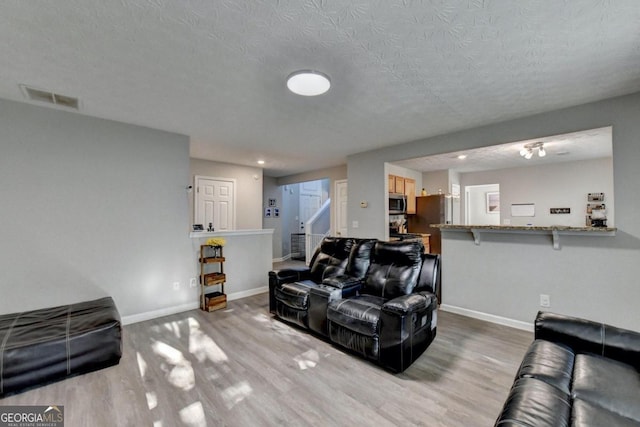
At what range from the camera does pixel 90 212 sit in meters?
3.19

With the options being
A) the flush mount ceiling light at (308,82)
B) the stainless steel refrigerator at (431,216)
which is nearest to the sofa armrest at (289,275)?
the flush mount ceiling light at (308,82)

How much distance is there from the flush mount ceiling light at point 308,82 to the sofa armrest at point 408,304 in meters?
1.96

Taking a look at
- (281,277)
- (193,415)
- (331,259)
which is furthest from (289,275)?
(193,415)

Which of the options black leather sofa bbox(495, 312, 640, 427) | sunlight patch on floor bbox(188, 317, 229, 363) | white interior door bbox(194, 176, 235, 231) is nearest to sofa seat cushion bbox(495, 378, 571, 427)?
black leather sofa bbox(495, 312, 640, 427)

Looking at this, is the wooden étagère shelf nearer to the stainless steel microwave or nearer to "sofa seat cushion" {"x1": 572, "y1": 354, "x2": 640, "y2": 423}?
the stainless steel microwave

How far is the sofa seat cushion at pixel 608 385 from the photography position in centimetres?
121

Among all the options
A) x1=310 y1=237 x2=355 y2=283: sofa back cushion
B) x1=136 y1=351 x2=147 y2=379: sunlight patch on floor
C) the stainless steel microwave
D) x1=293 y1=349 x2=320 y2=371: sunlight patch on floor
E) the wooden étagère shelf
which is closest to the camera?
x1=136 y1=351 x2=147 y2=379: sunlight patch on floor

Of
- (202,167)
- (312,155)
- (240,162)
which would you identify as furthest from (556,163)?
(202,167)

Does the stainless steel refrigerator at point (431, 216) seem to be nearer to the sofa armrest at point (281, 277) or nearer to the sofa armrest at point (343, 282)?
the sofa armrest at point (343, 282)

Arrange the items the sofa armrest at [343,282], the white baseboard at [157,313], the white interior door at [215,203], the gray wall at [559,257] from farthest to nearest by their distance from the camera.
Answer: the white interior door at [215,203] < the white baseboard at [157,313] < the sofa armrest at [343,282] < the gray wall at [559,257]

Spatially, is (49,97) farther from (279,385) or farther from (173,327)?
(279,385)

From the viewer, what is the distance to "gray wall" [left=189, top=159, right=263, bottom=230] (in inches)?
227

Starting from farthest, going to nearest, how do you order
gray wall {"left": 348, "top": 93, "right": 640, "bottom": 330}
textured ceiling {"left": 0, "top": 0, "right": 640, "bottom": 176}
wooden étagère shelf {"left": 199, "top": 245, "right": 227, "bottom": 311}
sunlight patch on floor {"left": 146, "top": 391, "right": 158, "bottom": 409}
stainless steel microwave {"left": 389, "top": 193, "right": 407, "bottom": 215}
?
1. stainless steel microwave {"left": 389, "top": 193, "right": 407, "bottom": 215}
2. wooden étagère shelf {"left": 199, "top": 245, "right": 227, "bottom": 311}
3. gray wall {"left": 348, "top": 93, "right": 640, "bottom": 330}
4. sunlight patch on floor {"left": 146, "top": 391, "right": 158, "bottom": 409}
5. textured ceiling {"left": 0, "top": 0, "right": 640, "bottom": 176}

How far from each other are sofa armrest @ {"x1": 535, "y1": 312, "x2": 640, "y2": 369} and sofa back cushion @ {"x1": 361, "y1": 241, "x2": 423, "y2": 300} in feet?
3.79
